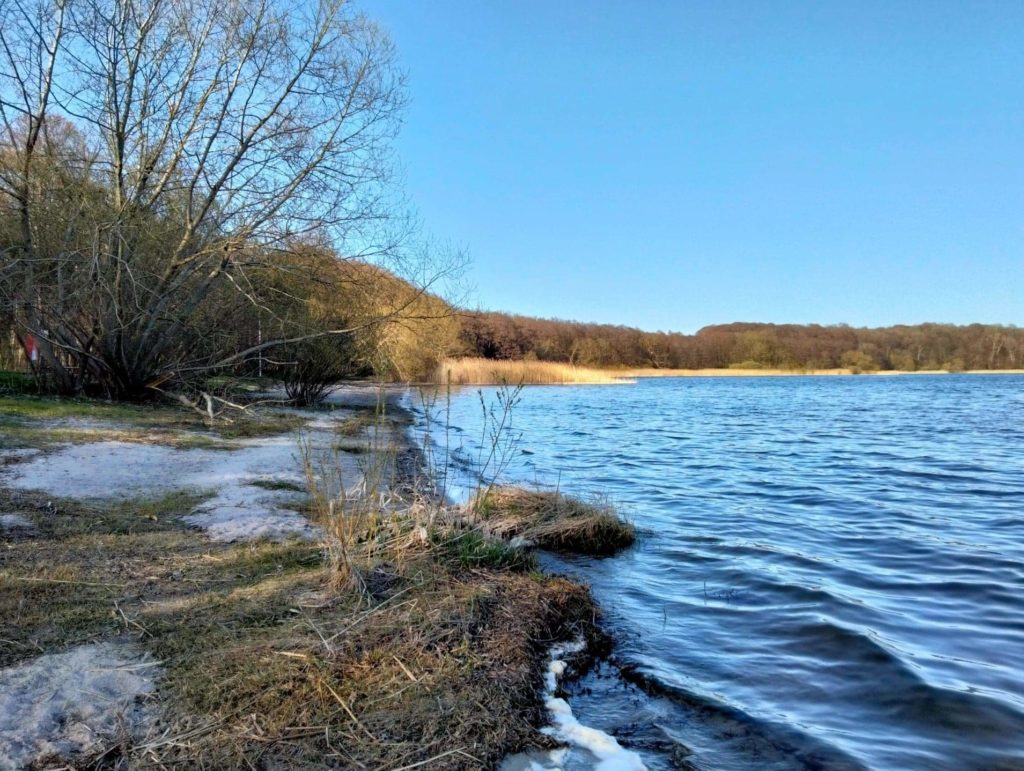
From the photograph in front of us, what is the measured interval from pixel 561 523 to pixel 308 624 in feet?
12.1

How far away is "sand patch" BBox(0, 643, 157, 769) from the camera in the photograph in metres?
2.29

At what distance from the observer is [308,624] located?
333cm

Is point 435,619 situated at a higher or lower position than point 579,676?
higher

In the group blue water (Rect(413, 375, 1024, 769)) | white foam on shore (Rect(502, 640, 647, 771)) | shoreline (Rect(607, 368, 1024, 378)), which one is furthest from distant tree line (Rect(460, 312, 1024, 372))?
white foam on shore (Rect(502, 640, 647, 771))

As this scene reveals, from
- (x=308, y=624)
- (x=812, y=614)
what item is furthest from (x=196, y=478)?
(x=812, y=614)

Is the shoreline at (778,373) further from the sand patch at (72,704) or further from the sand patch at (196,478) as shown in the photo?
the sand patch at (72,704)

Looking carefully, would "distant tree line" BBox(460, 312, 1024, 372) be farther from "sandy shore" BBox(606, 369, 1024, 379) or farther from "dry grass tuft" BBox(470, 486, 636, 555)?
"dry grass tuft" BBox(470, 486, 636, 555)

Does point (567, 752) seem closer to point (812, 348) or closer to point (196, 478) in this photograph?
point (196, 478)

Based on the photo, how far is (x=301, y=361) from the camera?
672 inches

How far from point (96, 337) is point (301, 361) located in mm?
4781

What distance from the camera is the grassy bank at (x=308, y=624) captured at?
2465mm

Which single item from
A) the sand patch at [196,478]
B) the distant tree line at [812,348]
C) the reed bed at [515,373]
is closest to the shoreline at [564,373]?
the reed bed at [515,373]

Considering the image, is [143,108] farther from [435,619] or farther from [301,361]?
[435,619]

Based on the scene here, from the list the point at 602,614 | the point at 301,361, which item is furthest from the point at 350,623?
the point at 301,361
